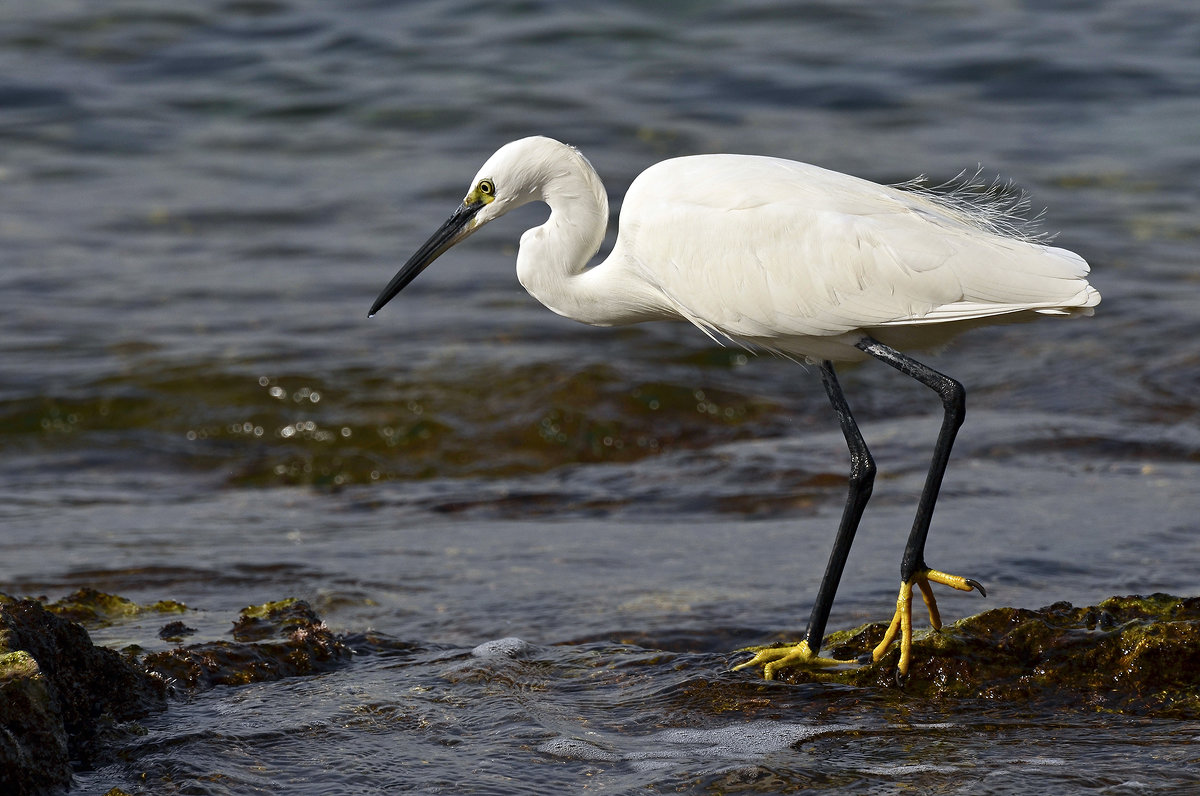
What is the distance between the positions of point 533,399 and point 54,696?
4.75m

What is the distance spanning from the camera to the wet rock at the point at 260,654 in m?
3.75

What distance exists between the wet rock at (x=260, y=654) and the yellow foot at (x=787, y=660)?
1.20 meters

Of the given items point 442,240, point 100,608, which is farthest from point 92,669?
point 442,240

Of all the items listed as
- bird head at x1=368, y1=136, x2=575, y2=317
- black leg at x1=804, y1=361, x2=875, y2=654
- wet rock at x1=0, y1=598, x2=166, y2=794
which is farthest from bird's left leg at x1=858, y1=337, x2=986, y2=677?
wet rock at x1=0, y1=598, x2=166, y2=794

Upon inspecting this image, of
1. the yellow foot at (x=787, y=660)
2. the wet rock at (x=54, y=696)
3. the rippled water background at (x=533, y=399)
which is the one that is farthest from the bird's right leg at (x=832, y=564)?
the wet rock at (x=54, y=696)

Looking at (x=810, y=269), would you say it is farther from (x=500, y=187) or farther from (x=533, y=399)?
(x=533, y=399)

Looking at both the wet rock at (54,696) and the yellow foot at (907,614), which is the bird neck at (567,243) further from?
the wet rock at (54,696)

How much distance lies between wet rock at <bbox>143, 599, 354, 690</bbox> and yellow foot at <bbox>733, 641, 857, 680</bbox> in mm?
1196

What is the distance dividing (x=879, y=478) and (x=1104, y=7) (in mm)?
10911

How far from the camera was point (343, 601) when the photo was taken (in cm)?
496

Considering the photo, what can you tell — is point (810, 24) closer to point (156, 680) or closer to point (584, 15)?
point (584, 15)

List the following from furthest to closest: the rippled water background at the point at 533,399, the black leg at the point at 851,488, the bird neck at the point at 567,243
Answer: the bird neck at the point at 567,243
the black leg at the point at 851,488
the rippled water background at the point at 533,399

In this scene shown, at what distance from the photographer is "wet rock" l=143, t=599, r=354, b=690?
12.3ft

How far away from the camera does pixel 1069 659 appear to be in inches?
142
